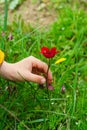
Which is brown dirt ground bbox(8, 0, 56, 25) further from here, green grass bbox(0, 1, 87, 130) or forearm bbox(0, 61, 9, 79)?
forearm bbox(0, 61, 9, 79)

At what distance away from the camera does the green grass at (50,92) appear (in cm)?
206

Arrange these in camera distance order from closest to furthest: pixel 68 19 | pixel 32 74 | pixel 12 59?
pixel 32 74 → pixel 12 59 → pixel 68 19

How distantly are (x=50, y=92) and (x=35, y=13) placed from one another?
4.08 ft

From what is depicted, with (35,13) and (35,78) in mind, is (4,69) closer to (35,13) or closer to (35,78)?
(35,78)

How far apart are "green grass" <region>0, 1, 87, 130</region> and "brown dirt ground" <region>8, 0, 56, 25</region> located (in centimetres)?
30

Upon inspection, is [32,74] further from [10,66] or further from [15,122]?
[15,122]

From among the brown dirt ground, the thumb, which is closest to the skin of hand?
the thumb

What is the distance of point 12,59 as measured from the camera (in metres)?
2.47

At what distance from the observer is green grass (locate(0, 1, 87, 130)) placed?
6.77 feet

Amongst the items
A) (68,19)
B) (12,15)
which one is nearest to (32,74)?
(68,19)

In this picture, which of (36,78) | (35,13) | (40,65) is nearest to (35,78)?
(36,78)

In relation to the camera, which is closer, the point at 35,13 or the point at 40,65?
the point at 40,65

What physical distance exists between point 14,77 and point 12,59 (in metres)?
0.60

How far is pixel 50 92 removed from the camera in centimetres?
221
